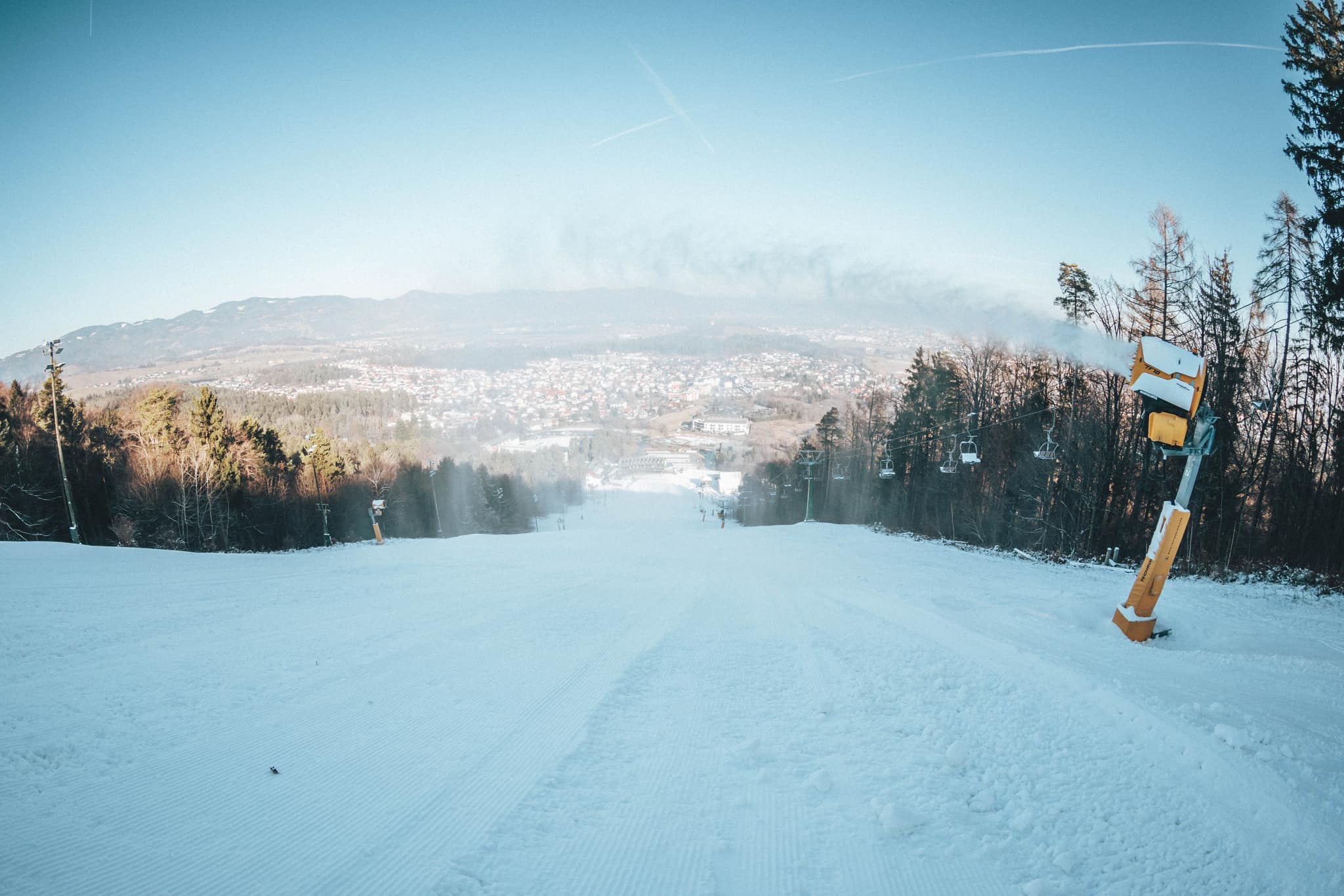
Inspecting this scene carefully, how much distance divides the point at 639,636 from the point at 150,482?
34.4 metres

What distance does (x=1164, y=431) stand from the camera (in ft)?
25.2

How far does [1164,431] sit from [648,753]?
27.9 feet

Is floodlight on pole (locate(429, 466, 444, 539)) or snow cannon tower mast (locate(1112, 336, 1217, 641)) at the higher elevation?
snow cannon tower mast (locate(1112, 336, 1217, 641))

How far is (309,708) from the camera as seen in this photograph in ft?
14.6

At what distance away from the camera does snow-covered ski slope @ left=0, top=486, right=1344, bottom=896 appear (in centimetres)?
280

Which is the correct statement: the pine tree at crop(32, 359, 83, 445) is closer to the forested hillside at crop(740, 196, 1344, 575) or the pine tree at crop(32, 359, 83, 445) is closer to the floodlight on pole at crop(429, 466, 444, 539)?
the floodlight on pole at crop(429, 466, 444, 539)

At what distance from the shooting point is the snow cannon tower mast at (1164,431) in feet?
24.5

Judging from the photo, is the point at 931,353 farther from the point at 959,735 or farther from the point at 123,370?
the point at 123,370

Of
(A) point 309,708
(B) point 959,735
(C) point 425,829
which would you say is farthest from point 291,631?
(B) point 959,735

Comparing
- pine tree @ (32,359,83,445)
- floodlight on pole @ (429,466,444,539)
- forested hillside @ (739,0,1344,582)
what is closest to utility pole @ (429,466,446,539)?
floodlight on pole @ (429,466,444,539)

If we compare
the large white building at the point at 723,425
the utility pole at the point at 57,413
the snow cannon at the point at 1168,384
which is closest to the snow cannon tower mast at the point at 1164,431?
the snow cannon at the point at 1168,384

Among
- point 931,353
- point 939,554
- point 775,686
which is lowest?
point 939,554

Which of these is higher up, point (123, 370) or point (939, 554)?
point (123, 370)

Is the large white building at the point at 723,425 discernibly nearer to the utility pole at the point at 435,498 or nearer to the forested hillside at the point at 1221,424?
the utility pole at the point at 435,498
